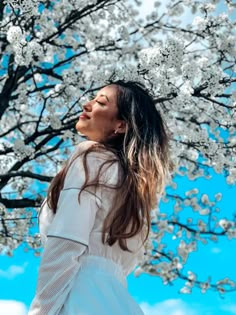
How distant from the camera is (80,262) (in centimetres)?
191

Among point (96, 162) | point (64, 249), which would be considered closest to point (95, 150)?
point (96, 162)

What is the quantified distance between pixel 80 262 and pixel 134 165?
1.43 ft

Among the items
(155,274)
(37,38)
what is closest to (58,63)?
(37,38)

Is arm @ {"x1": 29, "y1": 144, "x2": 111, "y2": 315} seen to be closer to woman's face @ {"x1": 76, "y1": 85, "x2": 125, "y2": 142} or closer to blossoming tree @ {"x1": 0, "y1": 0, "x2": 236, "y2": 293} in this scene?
woman's face @ {"x1": 76, "y1": 85, "x2": 125, "y2": 142}

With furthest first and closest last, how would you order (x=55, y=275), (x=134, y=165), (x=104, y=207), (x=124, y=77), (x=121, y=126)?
(x=124, y=77), (x=121, y=126), (x=134, y=165), (x=104, y=207), (x=55, y=275)

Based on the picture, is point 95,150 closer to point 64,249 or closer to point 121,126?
point 121,126

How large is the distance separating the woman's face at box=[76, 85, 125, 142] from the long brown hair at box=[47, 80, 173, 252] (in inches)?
1.0

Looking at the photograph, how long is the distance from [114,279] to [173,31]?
6.60m

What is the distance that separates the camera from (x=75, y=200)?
1.92 m

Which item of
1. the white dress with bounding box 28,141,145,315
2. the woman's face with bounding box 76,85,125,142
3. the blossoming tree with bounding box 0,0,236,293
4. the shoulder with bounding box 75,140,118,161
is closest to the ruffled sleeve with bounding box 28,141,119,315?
the white dress with bounding box 28,141,145,315

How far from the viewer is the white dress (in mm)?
1835

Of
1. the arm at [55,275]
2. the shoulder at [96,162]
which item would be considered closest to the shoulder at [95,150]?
the shoulder at [96,162]

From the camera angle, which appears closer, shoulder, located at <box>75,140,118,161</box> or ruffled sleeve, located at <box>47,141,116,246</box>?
ruffled sleeve, located at <box>47,141,116,246</box>

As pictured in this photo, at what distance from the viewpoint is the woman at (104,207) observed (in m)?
1.85
